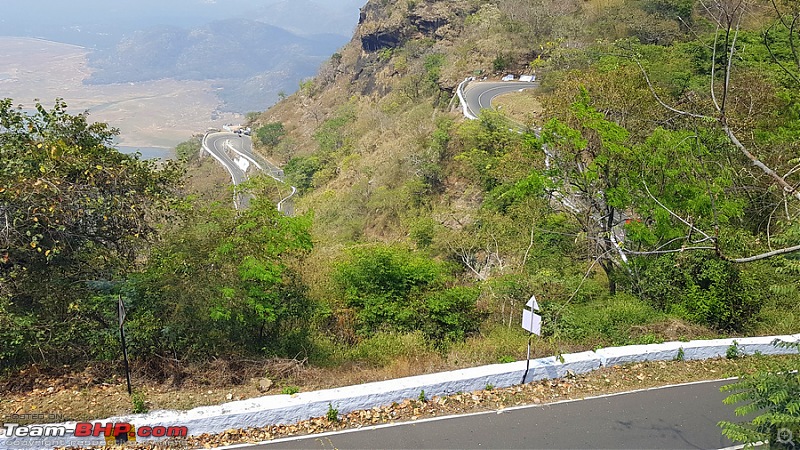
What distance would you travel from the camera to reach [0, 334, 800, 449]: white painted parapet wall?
664cm

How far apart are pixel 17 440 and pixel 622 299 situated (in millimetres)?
11448

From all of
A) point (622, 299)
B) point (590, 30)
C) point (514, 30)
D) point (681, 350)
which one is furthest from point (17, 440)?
point (514, 30)

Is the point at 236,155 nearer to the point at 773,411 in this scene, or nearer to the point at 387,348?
the point at 387,348

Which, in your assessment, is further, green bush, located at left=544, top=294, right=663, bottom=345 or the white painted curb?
the white painted curb

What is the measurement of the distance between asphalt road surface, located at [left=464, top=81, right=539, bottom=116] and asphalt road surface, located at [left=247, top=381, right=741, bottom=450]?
28.9 meters

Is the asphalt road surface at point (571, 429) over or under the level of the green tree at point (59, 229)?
under

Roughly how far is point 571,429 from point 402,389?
8.16 feet

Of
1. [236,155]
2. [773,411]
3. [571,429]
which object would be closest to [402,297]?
[571,429]

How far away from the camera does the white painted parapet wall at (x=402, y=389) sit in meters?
6.64

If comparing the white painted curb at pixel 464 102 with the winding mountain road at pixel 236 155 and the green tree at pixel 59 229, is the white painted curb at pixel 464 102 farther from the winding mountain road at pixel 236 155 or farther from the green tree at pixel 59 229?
the green tree at pixel 59 229

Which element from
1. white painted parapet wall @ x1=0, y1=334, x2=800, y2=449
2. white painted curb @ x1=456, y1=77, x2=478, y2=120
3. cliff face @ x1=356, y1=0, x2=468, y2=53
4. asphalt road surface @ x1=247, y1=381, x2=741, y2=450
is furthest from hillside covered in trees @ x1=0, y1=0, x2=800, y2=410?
cliff face @ x1=356, y1=0, x2=468, y2=53

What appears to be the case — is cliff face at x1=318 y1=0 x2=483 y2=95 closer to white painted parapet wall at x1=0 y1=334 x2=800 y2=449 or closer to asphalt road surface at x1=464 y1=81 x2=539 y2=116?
asphalt road surface at x1=464 y1=81 x2=539 y2=116

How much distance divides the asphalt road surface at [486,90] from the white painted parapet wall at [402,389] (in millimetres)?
27355

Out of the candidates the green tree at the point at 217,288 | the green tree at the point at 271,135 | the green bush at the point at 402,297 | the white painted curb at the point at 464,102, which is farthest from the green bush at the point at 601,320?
the green tree at the point at 271,135
